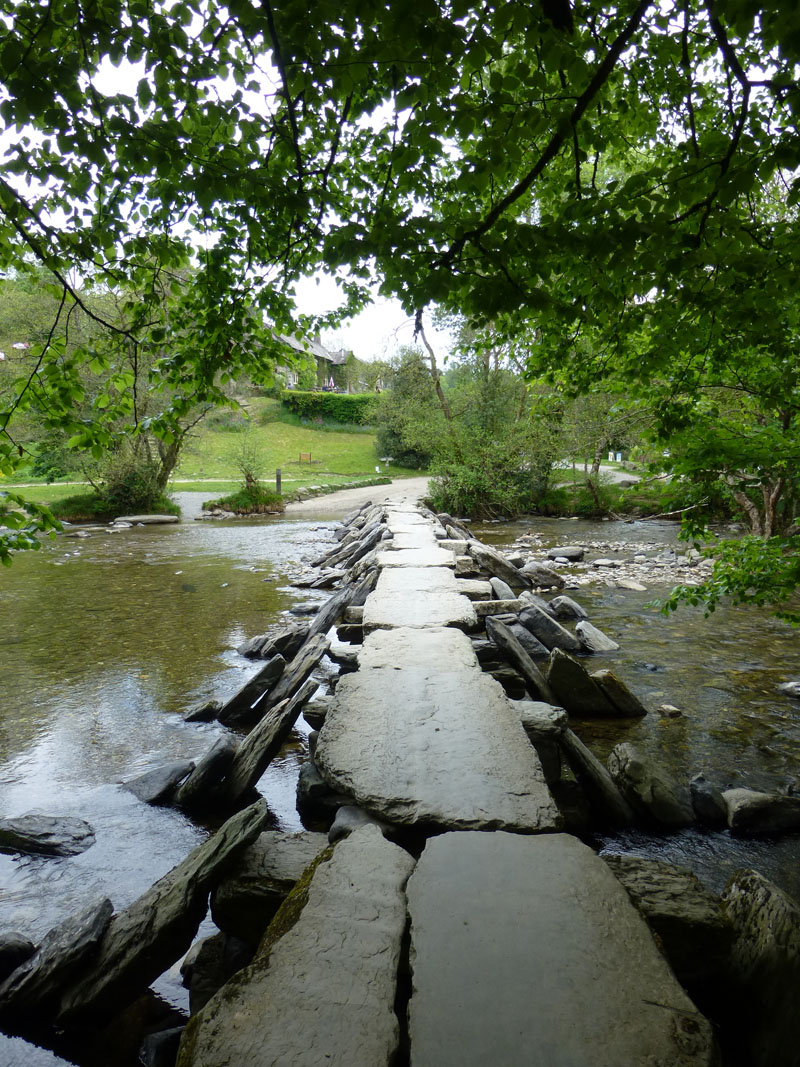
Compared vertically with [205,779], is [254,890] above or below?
above

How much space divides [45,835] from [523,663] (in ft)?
11.9

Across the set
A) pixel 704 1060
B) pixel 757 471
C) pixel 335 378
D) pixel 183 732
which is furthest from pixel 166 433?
pixel 335 378

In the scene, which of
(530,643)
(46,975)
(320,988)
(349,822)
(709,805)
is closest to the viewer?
(320,988)

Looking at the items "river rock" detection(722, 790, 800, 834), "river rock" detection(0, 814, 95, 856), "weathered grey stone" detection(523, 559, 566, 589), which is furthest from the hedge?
"river rock" detection(722, 790, 800, 834)

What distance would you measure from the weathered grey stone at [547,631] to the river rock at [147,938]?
461cm

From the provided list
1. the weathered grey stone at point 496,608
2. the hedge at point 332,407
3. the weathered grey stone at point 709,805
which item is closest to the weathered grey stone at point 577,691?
the weathered grey stone at point 496,608

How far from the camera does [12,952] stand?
7.68ft

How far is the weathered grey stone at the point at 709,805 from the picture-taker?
3.40 m

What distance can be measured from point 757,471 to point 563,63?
2902 mm

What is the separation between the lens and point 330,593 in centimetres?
978

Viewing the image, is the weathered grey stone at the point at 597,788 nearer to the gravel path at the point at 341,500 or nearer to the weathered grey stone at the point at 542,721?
the weathered grey stone at the point at 542,721

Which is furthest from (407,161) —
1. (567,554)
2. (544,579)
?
(567,554)

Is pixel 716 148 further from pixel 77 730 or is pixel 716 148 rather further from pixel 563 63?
pixel 77 730

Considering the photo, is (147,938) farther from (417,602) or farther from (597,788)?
(417,602)
